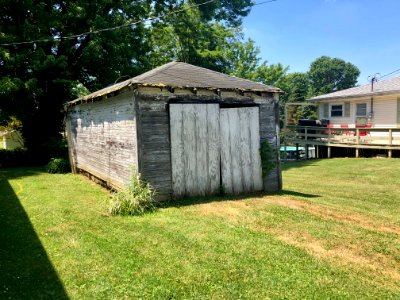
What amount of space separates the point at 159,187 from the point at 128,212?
3.93 ft

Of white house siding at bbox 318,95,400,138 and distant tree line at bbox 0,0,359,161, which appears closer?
distant tree line at bbox 0,0,359,161

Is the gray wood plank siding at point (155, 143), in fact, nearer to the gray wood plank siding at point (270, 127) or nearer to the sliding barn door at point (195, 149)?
the sliding barn door at point (195, 149)

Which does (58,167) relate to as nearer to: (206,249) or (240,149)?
(240,149)

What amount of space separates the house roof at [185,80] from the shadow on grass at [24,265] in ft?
13.1

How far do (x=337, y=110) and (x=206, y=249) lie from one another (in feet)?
72.7

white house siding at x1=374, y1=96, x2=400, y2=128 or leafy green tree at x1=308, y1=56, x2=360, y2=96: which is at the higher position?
leafy green tree at x1=308, y1=56, x2=360, y2=96

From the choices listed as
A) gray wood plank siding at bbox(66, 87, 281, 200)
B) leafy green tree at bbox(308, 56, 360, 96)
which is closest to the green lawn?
gray wood plank siding at bbox(66, 87, 281, 200)

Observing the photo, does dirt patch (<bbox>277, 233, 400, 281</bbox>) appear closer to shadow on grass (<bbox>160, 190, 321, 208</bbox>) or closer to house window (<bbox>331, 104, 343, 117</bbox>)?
shadow on grass (<bbox>160, 190, 321, 208</bbox>)

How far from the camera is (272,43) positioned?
4619 cm

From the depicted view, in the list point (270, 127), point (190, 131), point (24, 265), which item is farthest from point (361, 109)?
point (24, 265)

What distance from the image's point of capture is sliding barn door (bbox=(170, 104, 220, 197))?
8852 mm

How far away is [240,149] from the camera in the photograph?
9.66m

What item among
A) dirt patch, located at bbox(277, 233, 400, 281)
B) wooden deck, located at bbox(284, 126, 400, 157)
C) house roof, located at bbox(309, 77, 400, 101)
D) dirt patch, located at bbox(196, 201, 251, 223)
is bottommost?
dirt patch, located at bbox(277, 233, 400, 281)

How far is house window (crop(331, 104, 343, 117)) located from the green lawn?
16094mm
